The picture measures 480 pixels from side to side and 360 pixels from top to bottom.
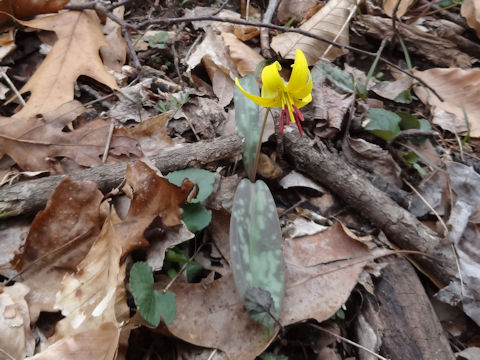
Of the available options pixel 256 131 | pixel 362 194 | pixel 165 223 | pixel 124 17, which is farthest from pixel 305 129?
pixel 124 17

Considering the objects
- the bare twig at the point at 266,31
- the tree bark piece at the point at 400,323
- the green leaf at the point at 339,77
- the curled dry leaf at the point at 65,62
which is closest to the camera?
the tree bark piece at the point at 400,323

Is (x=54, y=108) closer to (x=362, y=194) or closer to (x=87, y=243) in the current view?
(x=87, y=243)

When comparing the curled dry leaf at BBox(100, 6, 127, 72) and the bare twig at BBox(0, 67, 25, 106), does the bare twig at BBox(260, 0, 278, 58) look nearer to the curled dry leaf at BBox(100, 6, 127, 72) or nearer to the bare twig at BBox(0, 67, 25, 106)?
the curled dry leaf at BBox(100, 6, 127, 72)

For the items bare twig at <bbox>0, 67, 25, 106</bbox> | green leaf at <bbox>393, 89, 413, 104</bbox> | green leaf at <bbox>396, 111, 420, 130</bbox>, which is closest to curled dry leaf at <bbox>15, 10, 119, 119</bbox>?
bare twig at <bbox>0, 67, 25, 106</bbox>


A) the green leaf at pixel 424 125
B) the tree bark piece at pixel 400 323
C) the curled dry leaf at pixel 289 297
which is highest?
the green leaf at pixel 424 125

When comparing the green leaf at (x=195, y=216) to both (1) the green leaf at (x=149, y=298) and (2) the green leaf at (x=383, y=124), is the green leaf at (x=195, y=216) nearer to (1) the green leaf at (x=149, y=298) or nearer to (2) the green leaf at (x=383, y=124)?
(1) the green leaf at (x=149, y=298)

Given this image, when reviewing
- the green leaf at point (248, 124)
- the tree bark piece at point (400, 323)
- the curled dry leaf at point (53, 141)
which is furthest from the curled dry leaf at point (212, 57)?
the tree bark piece at point (400, 323)
